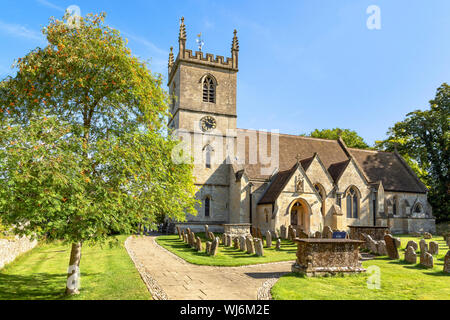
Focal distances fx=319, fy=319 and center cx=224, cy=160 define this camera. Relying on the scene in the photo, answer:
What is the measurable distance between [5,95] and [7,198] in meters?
4.12

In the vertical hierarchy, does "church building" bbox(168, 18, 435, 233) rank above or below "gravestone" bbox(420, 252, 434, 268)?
above

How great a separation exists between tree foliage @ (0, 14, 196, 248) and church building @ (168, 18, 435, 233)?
16.9 metres

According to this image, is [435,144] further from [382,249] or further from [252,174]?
[382,249]

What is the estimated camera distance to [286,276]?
11297 millimetres

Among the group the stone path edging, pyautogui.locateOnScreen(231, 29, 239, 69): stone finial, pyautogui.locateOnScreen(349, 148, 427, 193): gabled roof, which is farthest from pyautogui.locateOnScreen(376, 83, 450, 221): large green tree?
the stone path edging

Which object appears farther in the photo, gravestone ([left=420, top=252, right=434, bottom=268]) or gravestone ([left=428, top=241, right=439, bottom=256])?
gravestone ([left=428, top=241, right=439, bottom=256])

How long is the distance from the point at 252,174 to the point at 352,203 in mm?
10306

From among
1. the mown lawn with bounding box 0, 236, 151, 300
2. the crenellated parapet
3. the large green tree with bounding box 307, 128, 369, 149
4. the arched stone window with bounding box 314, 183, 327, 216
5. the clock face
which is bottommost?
the mown lawn with bounding box 0, 236, 151, 300

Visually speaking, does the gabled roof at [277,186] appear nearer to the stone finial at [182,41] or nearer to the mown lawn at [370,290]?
the mown lawn at [370,290]

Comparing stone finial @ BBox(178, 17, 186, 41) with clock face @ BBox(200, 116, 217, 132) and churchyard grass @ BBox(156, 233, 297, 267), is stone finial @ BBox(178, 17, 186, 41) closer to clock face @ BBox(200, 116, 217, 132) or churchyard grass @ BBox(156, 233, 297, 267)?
clock face @ BBox(200, 116, 217, 132)

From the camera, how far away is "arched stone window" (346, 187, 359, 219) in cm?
3073

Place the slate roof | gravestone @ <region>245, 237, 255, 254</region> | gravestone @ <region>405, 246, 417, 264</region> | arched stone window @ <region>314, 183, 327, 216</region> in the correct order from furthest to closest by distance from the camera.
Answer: the slate roof, arched stone window @ <region>314, 183, 327, 216</region>, gravestone @ <region>245, 237, 255, 254</region>, gravestone @ <region>405, 246, 417, 264</region>

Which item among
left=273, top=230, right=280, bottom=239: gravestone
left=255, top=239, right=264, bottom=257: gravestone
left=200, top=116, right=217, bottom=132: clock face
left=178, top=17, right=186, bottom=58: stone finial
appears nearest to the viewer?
left=255, top=239, right=264, bottom=257: gravestone
